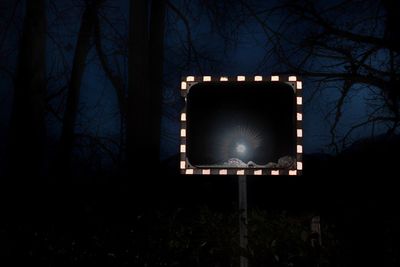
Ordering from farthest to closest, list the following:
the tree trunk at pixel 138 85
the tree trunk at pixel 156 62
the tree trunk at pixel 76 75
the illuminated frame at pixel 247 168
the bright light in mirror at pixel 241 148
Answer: the tree trunk at pixel 76 75 → the tree trunk at pixel 156 62 → the tree trunk at pixel 138 85 → the bright light in mirror at pixel 241 148 → the illuminated frame at pixel 247 168

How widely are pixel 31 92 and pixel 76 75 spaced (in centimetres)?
67

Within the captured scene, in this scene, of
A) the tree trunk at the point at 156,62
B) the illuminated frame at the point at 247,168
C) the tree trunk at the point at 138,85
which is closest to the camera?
the illuminated frame at the point at 247,168

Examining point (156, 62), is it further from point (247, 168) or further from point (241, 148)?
point (247, 168)

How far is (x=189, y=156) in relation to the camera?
4.40 m

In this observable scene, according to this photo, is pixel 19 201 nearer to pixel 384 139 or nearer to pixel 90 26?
pixel 90 26

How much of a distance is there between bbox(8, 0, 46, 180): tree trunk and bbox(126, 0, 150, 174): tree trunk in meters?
1.32

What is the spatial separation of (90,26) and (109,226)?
3548 mm

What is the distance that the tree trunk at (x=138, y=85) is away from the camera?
22.1ft

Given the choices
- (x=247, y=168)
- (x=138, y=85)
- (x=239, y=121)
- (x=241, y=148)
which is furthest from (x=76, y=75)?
(x=247, y=168)

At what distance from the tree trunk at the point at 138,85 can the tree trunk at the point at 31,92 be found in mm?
1325

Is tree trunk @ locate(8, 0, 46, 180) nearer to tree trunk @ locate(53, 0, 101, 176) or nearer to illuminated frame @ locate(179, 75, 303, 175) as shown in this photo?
tree trunk @ locate(53, 0, 101, 176)

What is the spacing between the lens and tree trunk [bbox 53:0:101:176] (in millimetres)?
7383

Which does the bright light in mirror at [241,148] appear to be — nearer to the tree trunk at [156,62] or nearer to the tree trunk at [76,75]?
the tree trunk at [156,62]

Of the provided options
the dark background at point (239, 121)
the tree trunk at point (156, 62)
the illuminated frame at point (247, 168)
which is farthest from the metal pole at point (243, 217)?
the tree trunk at point (156, 62)
